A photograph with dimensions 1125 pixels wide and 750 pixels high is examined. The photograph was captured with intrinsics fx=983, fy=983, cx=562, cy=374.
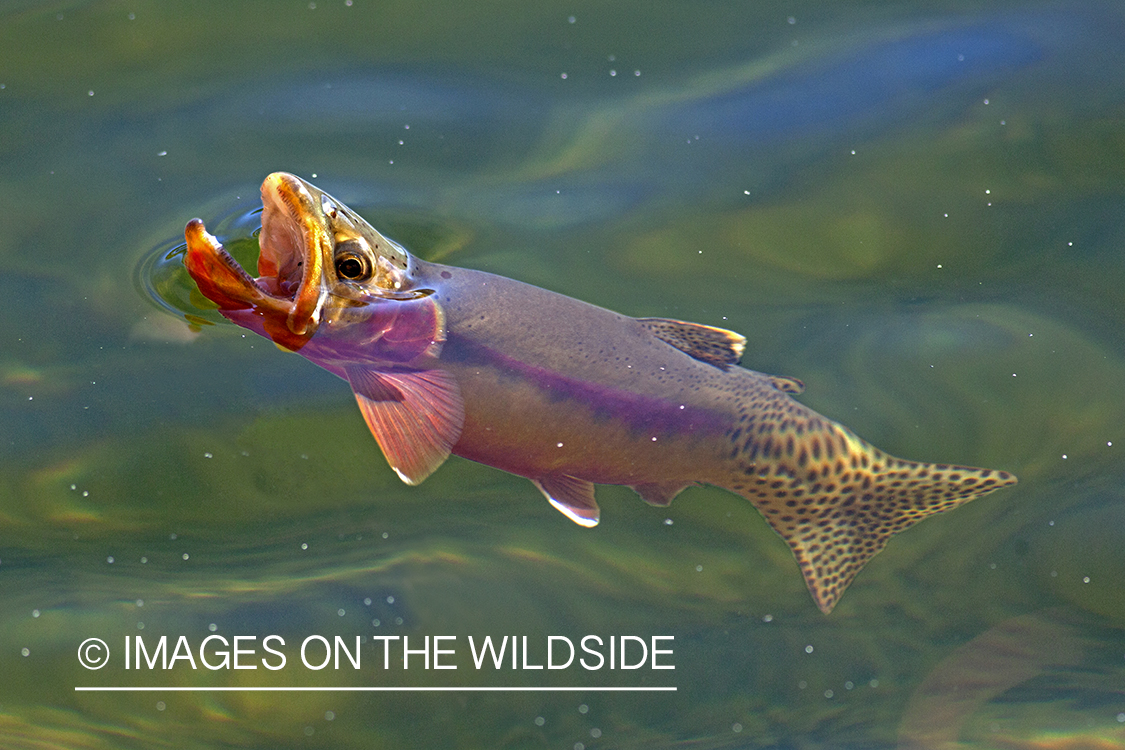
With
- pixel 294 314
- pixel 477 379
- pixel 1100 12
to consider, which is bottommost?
pixel 477 379

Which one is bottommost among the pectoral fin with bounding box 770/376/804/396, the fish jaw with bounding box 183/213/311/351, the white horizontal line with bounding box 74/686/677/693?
the white horizontal line with bounding box 74/686/677/693

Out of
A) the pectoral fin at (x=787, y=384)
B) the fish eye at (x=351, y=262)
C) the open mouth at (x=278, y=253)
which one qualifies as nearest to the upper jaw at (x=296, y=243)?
the open mouth at (x=278, y=253)

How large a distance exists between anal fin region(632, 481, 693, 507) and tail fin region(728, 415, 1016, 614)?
226 millimetres

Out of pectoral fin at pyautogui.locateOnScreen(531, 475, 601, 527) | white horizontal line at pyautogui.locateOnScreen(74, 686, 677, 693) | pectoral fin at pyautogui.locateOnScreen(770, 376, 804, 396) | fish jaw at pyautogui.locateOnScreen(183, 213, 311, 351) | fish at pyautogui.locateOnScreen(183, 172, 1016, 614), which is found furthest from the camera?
pectoral fin at pyautogui.locateOnScreen(770, 376, 804, 396)

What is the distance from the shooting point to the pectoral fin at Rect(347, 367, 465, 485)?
3781 millimetres

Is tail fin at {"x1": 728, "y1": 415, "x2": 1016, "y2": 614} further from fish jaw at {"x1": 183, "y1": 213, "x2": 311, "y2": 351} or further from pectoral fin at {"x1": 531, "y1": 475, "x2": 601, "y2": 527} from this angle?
fish jaw at {"x1": 183, "y1": 213, "x2": 311, "y2": 351}

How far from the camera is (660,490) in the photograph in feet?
13.5

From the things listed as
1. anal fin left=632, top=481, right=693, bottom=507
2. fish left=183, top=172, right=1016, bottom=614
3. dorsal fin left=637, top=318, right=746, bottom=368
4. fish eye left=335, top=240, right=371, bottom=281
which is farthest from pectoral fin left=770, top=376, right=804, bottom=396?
fish eye left=335, top=240, right=371, bottom=281

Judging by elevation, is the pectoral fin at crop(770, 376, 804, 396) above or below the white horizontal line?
above

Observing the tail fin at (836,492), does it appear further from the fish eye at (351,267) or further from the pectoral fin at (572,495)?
the fish eye at (351,267)

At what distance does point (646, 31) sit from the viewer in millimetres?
5629

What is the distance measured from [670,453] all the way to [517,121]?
228cm

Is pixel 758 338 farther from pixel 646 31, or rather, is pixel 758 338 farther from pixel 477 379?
pixel 646 31

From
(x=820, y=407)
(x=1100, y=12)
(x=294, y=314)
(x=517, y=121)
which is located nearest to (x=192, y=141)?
(x=517, y=121)
